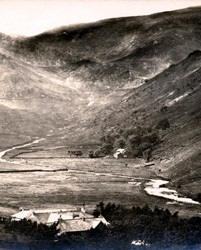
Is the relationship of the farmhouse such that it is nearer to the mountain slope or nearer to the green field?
the green field

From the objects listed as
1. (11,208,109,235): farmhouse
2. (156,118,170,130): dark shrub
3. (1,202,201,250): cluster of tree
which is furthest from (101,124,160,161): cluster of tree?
Answer: (11,208,109,235): farmhouse

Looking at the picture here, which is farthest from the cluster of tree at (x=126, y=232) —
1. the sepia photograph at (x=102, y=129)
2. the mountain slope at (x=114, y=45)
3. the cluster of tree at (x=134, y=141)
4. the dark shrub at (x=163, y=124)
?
the mountain slope at (x=114, y=45)

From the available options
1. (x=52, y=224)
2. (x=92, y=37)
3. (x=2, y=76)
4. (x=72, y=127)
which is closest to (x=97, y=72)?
(x=92, y=37)

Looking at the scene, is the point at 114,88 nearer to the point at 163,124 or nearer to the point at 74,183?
the point at 163,124

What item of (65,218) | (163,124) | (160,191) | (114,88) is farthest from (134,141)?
(65,218)

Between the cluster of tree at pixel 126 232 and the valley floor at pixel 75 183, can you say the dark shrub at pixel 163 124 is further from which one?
the cluster of tree at pixel 126 232
